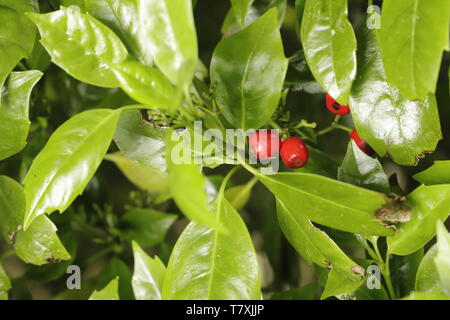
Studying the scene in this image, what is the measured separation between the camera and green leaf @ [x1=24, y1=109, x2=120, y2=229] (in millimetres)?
653

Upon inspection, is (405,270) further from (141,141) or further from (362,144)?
(141,141)

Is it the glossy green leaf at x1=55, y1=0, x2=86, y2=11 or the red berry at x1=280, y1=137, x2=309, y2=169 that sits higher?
the glossy green leaf at x1=55, y1=0, x2=86, y2=11

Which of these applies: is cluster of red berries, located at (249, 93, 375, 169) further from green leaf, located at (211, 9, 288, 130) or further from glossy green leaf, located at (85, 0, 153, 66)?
glossy green leaf, located at (85, 0, 153, 66)

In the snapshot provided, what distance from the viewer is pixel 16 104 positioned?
2.42ft

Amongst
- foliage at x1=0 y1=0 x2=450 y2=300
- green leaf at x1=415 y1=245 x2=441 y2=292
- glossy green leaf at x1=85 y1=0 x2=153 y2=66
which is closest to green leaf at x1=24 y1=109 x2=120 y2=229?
foliage at x1=0 y1=0 x2=450 y2=300

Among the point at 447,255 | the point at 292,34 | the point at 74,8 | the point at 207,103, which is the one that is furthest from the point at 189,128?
the point at 292,34

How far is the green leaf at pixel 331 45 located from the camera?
660mm

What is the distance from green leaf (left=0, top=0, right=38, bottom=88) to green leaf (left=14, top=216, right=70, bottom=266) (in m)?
0.22

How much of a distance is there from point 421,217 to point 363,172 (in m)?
0.10

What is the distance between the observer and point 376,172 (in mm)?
708

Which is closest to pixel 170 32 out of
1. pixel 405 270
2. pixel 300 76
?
pixel 300 76

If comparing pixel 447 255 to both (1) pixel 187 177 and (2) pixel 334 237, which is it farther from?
(1) pixel 187 177

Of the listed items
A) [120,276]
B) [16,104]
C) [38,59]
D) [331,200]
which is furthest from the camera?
[120,276]

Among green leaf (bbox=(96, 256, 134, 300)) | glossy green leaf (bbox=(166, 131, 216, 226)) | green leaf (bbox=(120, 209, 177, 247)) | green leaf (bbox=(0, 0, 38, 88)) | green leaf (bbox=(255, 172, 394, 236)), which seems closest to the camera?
glossy green leaf (bbox=(166, 131, 216, 226))
